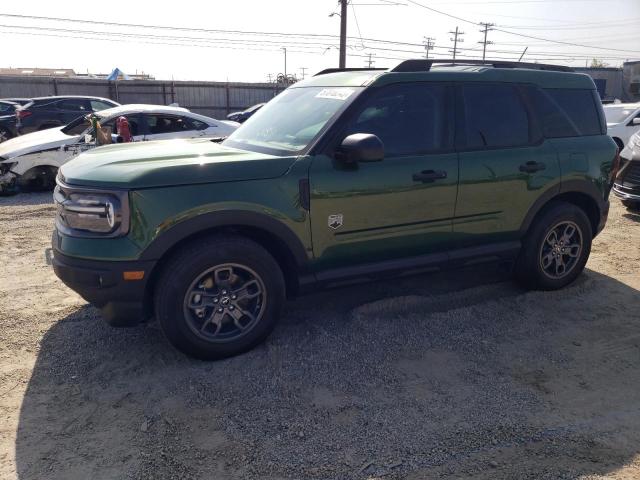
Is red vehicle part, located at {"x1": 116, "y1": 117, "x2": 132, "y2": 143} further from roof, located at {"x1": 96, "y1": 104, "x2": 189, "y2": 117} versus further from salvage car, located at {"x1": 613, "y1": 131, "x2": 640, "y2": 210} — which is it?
salvage car, located at {"x1": 613, "y1": 131, "x2": 640, "y2": 210}

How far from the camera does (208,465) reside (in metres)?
2.63

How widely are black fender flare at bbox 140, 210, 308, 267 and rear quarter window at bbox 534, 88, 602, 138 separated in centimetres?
258

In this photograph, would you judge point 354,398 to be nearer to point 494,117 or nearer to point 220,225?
point 220,225

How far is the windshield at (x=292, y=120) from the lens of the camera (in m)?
3.87

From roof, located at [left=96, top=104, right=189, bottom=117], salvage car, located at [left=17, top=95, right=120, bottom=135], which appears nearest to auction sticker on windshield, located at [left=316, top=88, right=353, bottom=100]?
roof, located at [left=96, top=104, right=189, bottom=117]

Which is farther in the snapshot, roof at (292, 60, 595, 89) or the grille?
the grille

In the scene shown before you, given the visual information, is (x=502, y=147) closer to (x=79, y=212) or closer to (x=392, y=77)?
(x=392, y=77)

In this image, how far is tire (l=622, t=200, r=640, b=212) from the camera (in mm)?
8062

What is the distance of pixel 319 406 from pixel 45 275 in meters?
3.43

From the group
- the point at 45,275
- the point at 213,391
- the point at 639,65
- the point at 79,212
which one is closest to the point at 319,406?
the point at 213,391

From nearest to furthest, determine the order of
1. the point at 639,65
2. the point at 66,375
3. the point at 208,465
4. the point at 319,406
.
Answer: the point at 208,465, the point at 319,406, the point at 66,375, the point at 639,65

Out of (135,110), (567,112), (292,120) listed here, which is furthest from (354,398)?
(135,110)

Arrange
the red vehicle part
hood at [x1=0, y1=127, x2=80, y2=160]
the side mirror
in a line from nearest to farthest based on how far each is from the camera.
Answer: the side mirror
the red vehicle part
hood at [x1=0, y1=127, x2=80, y2=160]

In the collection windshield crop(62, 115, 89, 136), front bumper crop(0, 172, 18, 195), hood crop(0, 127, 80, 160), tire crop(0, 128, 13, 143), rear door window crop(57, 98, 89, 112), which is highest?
rear door window crop(57, 98, 89, 112)
